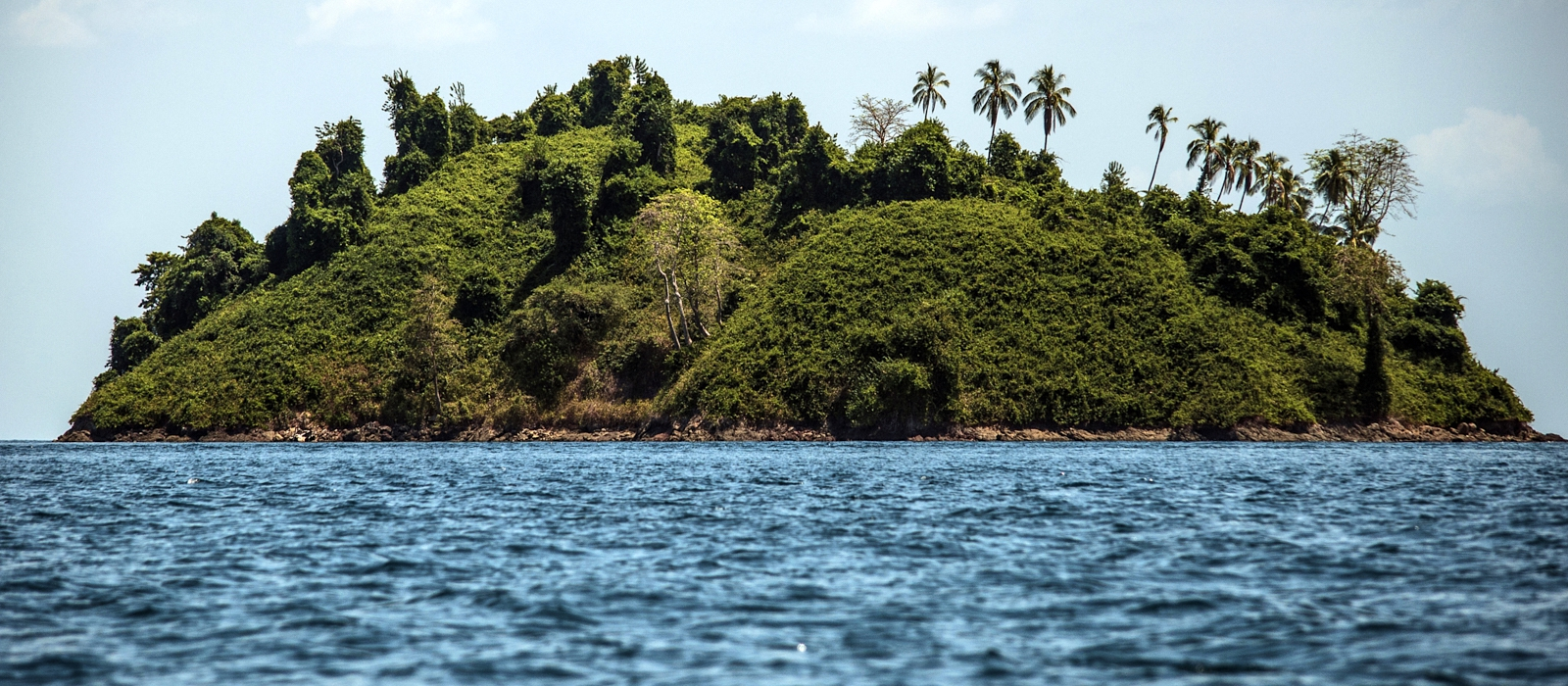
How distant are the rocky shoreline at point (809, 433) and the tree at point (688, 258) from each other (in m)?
10.7

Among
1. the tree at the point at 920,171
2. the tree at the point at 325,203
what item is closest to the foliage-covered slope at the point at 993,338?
the tree at the point at 920,171

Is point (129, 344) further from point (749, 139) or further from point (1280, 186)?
point (1280, 186)

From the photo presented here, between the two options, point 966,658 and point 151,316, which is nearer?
point 966,658

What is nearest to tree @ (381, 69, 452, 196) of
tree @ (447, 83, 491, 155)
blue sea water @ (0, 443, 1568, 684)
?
tree @ (447, 83, 491, 155)

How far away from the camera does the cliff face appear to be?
77.7 meters

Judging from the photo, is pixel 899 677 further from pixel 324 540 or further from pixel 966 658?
pixel 324 540

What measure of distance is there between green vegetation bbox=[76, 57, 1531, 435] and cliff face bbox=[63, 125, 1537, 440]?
0.81ft

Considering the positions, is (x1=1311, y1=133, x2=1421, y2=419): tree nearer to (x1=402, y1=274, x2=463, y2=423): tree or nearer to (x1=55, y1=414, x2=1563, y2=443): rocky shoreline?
(x1=55, y1=414, x2=1563, y2=443): rocky shoreline

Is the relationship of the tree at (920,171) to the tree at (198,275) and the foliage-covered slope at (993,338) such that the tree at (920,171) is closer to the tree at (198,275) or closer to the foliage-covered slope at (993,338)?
the foliage-covered slope at (993,338)

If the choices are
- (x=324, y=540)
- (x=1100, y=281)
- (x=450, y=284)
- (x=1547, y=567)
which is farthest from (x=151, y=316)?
(x=1547, y=567)

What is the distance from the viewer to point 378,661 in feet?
43.9

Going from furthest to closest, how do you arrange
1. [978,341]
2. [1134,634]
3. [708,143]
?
[708,143] < [978,341] < [1134,634]

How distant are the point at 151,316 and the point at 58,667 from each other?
4427 inches

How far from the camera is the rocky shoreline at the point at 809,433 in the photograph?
249 ft
